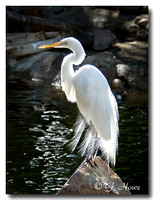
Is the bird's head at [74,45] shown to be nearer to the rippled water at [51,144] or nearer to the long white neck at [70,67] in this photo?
the long white neck at [70,67]

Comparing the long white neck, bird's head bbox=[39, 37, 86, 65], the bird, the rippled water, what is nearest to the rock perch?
the bird

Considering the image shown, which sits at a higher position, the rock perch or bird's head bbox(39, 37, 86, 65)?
bird's head bbox(39, 37, 86, 65)

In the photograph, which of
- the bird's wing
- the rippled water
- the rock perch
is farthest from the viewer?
the rippled water

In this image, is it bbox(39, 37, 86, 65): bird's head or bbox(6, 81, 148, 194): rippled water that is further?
bbox(6, 81, 148, 194): rippled water

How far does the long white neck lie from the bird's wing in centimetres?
5

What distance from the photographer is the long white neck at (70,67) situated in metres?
2.51

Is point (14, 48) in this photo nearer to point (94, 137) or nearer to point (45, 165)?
point (45, 165)

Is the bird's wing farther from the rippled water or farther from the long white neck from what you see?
the rippled water

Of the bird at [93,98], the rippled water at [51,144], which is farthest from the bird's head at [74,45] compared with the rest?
the rippled water at [51,144]

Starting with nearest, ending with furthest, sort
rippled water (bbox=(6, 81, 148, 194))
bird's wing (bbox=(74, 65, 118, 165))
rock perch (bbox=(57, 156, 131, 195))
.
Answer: rock perch (bbox=(57, 156, 131, 195)) → bird's wing (bbox=(74, 65, 118, 165)) → rippled water (bbox=(6, 81, 148, 194))

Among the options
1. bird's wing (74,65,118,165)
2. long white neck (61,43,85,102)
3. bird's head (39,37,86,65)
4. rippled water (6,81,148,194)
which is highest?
bird's head (39,37,86,65)

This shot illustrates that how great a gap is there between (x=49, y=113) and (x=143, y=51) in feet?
8.19

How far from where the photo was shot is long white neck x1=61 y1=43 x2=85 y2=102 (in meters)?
2.51
